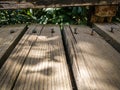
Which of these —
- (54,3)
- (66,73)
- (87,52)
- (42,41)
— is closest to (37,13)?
(54,3)

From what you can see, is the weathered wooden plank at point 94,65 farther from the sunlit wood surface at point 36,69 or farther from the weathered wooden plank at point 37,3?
the weathered wooden plank at point 37,3

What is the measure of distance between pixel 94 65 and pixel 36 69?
1.16 ft

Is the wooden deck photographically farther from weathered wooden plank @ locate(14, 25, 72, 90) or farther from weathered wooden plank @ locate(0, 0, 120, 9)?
weathered wooden plank @ locate(0, 0, 120, 9)

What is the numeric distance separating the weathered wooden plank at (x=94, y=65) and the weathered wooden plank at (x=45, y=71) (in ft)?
0.23

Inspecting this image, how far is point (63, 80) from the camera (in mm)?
1259

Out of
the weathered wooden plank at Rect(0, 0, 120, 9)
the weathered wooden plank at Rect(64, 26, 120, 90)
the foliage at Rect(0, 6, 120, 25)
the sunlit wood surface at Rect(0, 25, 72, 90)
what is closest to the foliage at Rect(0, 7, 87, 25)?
the foliage at Rect(0, 6, 120, 25)

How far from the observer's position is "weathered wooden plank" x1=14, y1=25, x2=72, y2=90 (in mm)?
1204

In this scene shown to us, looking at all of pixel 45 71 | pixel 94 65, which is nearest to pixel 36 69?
pixel 45 71

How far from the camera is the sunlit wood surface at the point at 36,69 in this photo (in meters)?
1.21

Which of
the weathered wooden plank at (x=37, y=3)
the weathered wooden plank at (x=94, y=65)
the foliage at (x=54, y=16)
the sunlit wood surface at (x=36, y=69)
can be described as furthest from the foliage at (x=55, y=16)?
the sunlit wood surface at (x=36, y=69)

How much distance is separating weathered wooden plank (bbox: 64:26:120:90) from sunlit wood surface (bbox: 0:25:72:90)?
7 cm

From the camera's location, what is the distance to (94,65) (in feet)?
4.89

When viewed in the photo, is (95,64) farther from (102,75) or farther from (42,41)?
(42,41)

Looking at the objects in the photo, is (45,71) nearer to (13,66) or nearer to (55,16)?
(13,66)
